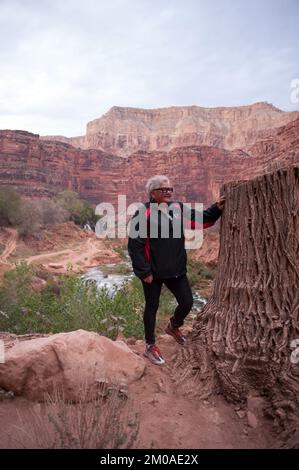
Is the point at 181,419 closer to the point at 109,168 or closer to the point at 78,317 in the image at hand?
the point at 78,317

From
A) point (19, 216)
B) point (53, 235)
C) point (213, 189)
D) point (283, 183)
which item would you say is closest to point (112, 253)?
point (53, 235)

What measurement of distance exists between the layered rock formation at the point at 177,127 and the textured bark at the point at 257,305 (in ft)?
305

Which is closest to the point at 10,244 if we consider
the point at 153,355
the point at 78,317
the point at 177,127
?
the point at 78,317

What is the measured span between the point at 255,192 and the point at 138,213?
0.94 metres

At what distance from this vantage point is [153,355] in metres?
2.91

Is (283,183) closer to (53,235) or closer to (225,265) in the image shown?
(225,265)

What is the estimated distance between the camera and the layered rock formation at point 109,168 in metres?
55.6

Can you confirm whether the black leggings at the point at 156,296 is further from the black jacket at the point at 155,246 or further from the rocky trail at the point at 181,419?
the rocky trail at the point at 181,419

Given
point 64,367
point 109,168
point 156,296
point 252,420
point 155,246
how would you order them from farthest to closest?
Result: point 109,168 → point 156,296 → point 155,246 → point 64,367 → point 252,420

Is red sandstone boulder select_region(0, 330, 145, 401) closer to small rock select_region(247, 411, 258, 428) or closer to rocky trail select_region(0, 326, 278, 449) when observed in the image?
rocky trail select_region(0, 326, 278, 449)

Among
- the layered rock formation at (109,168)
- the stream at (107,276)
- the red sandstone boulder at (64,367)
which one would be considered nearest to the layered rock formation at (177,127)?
the layered rock formation at (109,168)

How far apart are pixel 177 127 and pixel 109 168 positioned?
44.1 metres

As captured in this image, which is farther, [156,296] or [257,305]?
[156,296]

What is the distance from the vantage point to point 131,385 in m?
2.56
